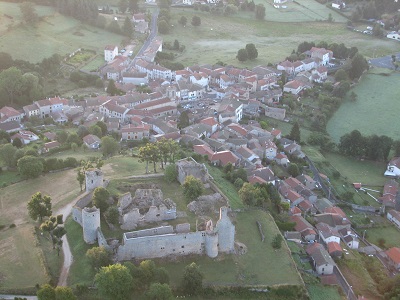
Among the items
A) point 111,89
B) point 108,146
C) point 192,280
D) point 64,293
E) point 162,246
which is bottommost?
point 111,89

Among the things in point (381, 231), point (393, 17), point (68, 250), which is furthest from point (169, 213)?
point (393, 17)

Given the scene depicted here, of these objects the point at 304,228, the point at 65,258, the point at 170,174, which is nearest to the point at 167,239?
the point at 65,258

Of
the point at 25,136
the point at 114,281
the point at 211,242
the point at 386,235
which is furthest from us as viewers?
the point at 25,136

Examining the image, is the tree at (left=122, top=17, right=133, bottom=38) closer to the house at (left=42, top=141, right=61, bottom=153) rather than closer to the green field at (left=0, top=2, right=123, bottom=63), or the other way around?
the green field at (left=0, top=2, right=123, bottom=63)

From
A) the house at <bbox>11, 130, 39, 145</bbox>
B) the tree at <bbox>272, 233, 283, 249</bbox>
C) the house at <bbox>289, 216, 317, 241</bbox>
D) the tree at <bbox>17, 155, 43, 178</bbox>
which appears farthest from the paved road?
the tree at <bbox>17, 155, 43, 178</bbox>

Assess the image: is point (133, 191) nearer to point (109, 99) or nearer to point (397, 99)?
point (109, 99)

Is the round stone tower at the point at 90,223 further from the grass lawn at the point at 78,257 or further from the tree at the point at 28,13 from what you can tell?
the tree at the point at 28,13

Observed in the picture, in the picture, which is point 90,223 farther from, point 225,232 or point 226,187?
point 226,187
